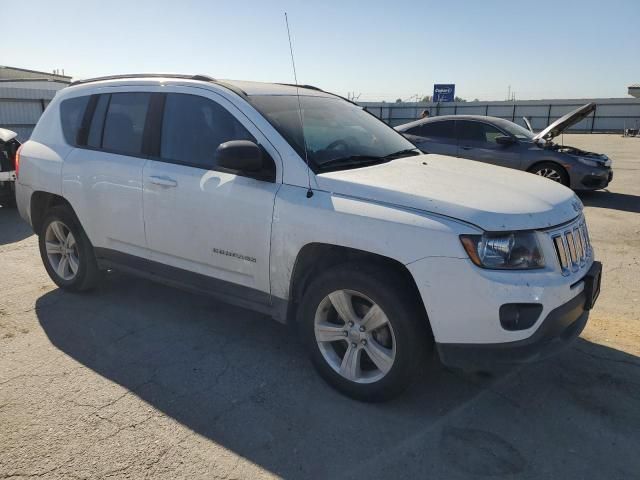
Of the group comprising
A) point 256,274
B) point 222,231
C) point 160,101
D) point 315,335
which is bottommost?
point 315,335

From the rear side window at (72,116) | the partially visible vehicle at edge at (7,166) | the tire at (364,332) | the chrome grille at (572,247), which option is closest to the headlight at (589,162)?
the chrome grille at (572,247)

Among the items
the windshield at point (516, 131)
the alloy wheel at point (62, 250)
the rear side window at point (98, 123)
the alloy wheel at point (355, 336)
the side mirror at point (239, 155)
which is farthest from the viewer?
the windshield at point (516, 131)

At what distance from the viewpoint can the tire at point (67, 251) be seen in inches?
180

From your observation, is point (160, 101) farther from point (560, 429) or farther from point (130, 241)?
point (560, 429)

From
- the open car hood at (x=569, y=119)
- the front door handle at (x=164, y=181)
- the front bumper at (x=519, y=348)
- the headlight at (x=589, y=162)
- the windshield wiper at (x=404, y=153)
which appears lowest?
the front bumper at (x=519, y=348)

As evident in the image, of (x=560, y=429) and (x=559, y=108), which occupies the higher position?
(x=559, y=108)

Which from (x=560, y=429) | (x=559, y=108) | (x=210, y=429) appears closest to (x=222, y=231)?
(x=210, y=429)

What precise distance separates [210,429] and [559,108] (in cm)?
4095

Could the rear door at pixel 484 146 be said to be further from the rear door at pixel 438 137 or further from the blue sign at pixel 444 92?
the blue sign at pixel 444 92

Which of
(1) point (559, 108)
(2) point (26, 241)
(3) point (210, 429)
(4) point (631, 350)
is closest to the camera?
(3) point (210, 429)

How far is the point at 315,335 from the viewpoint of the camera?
3219 mm

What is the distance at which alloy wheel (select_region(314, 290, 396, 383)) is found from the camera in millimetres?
3012

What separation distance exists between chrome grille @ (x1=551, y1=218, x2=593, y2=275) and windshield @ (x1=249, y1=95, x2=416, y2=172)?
1.32 m

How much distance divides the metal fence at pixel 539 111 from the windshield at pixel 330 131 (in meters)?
32.5
